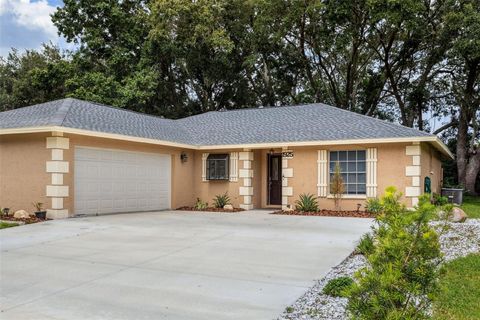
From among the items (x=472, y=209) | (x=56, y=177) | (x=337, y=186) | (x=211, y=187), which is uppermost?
(x=56, y=177)

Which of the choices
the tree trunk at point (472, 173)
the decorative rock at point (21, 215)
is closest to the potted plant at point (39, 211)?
the decorative rock at point (21, 215)

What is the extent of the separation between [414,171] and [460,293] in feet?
28.4

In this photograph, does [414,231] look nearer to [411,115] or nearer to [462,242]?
[462,242]

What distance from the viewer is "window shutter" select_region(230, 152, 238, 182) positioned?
1539 centimetres

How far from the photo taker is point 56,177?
36.2 feet

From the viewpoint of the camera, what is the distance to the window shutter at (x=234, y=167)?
50.5ft

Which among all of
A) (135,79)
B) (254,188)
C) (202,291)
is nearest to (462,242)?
(202,291)

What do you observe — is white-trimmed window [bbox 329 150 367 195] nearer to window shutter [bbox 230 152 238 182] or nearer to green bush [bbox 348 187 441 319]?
window shutter [bbox 230 152 238 182]

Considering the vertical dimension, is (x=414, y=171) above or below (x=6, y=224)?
above

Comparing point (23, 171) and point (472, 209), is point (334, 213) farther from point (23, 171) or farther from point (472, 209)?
point (23, 171)

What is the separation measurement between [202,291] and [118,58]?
2147cm

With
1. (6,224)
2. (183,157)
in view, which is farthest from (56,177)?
(183,157)

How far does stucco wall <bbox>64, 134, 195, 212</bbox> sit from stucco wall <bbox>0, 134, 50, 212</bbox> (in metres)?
0.59

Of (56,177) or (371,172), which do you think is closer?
(56,177)
